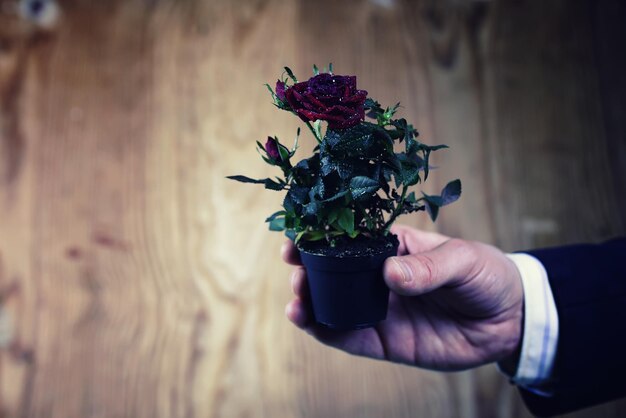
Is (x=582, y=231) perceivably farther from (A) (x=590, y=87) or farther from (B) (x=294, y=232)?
(B) (x=294, y=232)

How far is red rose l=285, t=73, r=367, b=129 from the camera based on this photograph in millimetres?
829

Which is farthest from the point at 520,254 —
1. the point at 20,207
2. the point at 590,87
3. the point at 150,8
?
the point at 20,207

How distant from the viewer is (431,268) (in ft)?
3.04

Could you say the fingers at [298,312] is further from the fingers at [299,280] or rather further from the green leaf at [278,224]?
the green leaf at [278,224]

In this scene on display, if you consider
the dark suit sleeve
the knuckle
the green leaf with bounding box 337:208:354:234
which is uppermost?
the green leaf with bounding box 337:208:354:234

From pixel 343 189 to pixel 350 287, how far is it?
0.51ft

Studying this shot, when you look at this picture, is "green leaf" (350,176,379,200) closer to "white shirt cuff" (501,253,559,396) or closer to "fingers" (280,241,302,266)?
"fingers" (280,241,302,266)

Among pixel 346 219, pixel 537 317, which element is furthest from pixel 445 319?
pixel 346 219

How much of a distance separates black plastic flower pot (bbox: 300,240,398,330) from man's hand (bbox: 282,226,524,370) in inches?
5.6

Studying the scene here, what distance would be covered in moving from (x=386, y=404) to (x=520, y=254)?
597 mm

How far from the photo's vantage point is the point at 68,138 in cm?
149

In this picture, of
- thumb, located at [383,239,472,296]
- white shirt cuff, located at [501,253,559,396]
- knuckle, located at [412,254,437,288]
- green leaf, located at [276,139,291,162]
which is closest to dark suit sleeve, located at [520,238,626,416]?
white shirt cuff, located at [501,253,559,396]

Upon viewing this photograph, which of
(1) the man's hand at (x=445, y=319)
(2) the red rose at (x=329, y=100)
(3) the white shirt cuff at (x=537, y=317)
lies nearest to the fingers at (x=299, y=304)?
(1) the man's hand at (x=445, y=319)

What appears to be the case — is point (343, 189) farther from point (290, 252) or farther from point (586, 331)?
point (586, 331)
